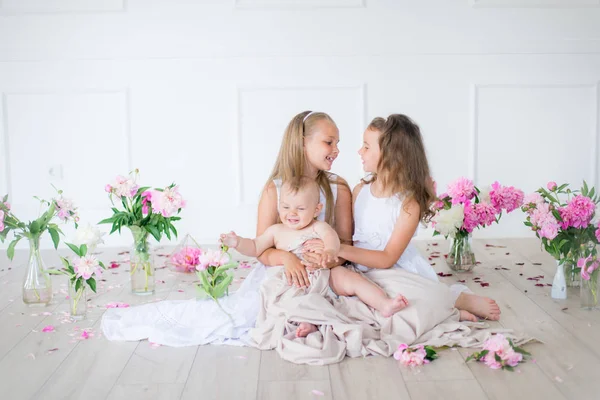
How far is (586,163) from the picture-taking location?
175 inches

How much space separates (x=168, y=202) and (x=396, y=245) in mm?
929

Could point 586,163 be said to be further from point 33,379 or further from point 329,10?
point 33,379

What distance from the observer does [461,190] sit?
11.2ft

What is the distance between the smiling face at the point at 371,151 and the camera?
2.84 m

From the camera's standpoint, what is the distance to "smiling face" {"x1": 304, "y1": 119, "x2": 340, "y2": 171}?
2.79m

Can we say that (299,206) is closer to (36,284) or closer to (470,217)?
(470,217)

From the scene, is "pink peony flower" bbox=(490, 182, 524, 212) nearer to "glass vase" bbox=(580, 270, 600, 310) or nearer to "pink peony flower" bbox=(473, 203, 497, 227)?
"pink peony flower" bbox=(473, 203, 497, 227)

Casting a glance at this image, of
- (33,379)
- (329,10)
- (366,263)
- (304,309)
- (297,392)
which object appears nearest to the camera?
(297,392)

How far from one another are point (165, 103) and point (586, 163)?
97.6 inches

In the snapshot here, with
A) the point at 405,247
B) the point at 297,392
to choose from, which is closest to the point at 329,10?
the point at 405,247

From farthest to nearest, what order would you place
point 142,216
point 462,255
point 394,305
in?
point 462,255
point 142,216
point 394,305

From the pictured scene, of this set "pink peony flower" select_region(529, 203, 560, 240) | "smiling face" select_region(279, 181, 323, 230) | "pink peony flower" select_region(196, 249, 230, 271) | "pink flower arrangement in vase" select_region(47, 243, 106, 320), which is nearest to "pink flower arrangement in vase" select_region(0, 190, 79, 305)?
"pink flower arrangement in vase" select_region(47, 243, 106, 320)

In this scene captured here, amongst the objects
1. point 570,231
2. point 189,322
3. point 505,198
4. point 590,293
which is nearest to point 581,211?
point 570,231

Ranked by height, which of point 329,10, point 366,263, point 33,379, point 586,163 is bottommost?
point 33,379
